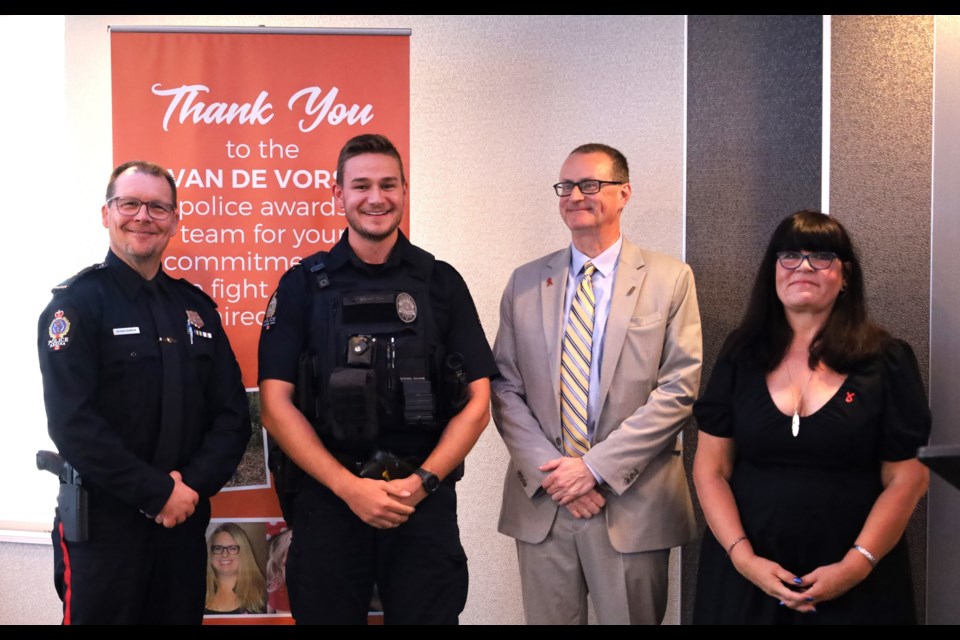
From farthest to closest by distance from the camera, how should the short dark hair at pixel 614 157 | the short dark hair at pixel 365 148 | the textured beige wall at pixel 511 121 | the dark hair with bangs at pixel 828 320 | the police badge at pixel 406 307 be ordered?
the textured beige wall at pixel 511 121, the short dark hair at pixel 614 157, the short dark hair at pixel 365 148, the police badge at pixel 406 307, the dark hair with bangs at pixel 828 320

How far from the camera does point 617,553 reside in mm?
3080

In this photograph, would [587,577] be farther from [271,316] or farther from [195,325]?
[195,325]

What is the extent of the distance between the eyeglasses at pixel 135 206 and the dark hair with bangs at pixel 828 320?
1.82 meters

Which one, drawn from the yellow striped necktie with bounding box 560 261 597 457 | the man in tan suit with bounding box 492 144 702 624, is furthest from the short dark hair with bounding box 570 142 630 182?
the yellow striped necktie with bounding box 560 261 597 457

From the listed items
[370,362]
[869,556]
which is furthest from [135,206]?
[869,556]

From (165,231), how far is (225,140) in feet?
2.46

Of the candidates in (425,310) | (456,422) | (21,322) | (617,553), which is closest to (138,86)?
(21,322)

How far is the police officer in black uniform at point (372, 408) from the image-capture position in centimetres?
278

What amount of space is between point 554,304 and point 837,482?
42.2 inches

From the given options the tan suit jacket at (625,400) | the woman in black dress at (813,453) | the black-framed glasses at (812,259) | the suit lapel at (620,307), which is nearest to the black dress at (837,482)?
the woman in black dress at (813,453)

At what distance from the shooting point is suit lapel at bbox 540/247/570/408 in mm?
3170

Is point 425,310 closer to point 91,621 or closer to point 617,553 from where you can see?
point 617,553

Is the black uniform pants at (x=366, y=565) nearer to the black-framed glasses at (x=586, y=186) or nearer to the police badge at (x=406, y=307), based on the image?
the police badge at (x=406, y=307)

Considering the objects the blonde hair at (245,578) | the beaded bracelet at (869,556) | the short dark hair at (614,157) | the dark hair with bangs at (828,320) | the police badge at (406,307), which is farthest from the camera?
the blonde hair at (245,578)
